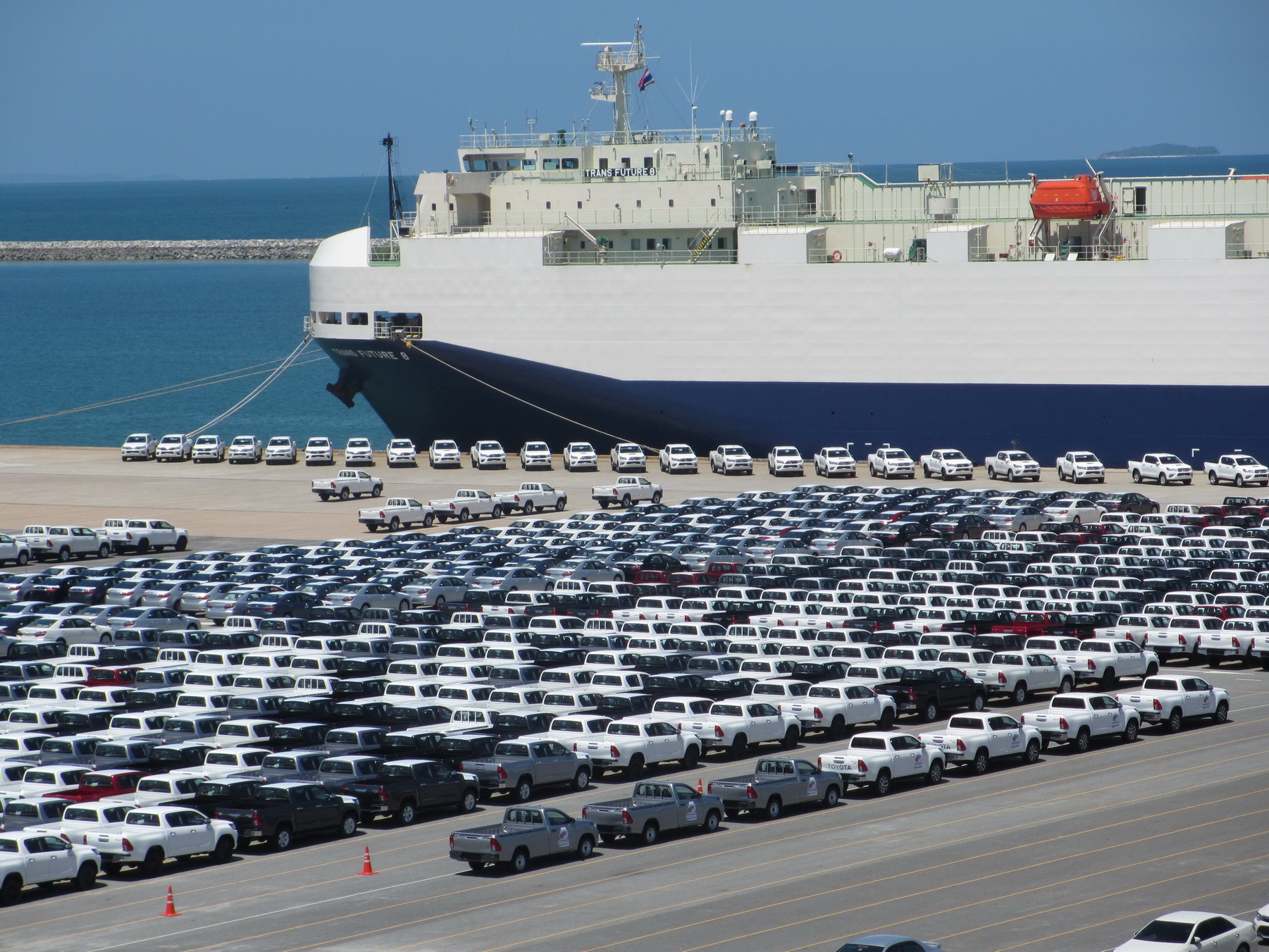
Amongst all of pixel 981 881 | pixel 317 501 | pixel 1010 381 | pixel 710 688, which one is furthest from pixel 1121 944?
pixel 1010 381

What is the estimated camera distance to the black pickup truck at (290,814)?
28875mm

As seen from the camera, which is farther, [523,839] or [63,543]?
[63,543]

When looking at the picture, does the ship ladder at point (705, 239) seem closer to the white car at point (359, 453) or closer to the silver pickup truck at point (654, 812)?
the white car at point (359, 453)

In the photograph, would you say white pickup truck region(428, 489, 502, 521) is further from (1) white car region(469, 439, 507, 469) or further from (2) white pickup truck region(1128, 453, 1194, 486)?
(2) white pickup truck region(1128, 453, 1194, 486)

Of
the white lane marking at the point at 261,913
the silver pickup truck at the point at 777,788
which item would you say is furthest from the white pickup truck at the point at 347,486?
the white lane marking at the point at 261,913

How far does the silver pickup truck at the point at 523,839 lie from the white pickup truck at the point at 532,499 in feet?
127

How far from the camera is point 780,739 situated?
3516 cm

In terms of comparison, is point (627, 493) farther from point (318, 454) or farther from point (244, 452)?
point (244, 452)

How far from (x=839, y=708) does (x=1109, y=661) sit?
7854 millimetres

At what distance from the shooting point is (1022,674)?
3866 centimetres

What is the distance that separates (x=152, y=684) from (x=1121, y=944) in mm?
24704

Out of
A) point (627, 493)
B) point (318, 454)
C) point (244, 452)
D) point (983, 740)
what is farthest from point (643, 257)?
point (983, 740)

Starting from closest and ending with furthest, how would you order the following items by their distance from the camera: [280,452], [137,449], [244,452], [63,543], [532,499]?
[63,543]
[532,499]
[280,452]
[244,452]
[137,449]

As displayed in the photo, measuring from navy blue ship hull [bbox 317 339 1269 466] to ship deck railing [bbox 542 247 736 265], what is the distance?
213 inches
